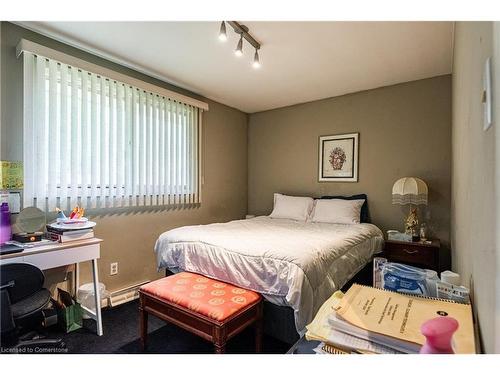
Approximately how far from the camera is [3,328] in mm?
1392

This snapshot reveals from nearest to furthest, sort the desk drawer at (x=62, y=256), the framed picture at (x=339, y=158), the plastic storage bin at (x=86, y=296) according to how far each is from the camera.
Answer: the desk drawer at (x=62, y=256), the plastic storage bin at (x=86, y=296), the framed picture at (x=339, y=158)

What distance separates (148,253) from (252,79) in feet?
7.25

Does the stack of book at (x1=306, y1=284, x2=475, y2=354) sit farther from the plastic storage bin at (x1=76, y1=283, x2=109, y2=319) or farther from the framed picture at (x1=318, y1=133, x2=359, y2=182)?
the framed picture at (x1=318, y1=133, x2=359, y2=182)

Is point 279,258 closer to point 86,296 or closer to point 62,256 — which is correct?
point 62,256

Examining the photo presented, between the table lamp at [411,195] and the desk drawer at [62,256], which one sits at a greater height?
the table lamp at [411,195]

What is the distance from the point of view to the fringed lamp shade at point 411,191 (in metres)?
2.67

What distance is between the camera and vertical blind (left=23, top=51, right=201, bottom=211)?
2031mm

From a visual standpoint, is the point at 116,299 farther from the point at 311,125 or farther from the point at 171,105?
the point at 311,125

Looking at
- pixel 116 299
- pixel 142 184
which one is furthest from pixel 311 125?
pixel 116 299

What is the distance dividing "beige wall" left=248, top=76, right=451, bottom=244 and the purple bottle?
9.78ft

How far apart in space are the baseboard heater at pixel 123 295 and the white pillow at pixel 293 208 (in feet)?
5.99

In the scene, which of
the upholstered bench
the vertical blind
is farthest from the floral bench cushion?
the vertical blind

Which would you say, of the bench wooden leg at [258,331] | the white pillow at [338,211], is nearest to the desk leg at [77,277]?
the bench wooden leg at [258,331]

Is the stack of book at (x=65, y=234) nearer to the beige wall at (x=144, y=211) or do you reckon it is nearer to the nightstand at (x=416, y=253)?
the beige wall at (x=144, y=211)
